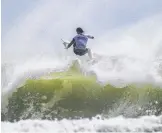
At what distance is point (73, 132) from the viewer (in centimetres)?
718

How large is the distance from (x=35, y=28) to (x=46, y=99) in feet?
2.31

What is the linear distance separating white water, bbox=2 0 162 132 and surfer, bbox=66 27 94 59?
50mm

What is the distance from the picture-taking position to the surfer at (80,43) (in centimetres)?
739

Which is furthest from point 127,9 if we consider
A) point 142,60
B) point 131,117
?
point 131,117

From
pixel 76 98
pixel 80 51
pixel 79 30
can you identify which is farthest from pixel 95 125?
pixel 79 30

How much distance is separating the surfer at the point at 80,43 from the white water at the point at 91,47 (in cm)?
5

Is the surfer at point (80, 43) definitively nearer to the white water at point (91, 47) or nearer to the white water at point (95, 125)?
the white water at point (91, 47)

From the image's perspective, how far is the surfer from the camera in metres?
7.39

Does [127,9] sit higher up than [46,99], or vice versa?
Result: [127,9]

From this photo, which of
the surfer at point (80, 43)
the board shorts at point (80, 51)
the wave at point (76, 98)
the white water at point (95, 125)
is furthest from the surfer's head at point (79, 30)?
the white water at point (95, 125)

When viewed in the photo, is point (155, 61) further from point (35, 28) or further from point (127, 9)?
point (35, 28)

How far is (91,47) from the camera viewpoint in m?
7.40

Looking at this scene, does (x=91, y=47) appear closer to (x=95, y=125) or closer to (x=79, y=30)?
(x=79, y=30)

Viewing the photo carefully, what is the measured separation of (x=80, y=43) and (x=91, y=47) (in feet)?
0.38
